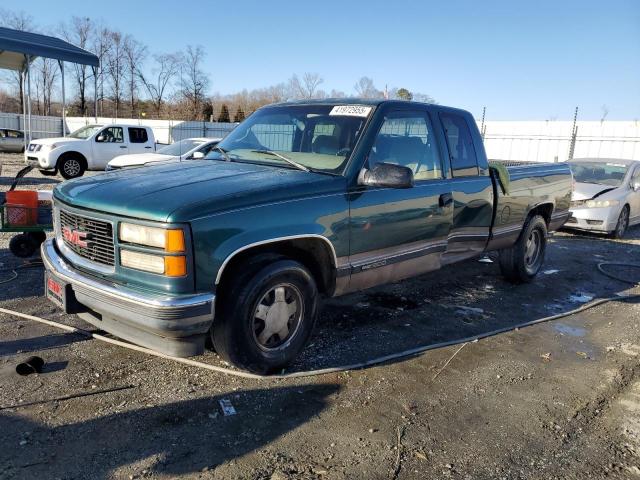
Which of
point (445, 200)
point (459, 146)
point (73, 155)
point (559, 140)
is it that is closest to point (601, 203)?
point (459, 146)

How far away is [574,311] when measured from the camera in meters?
5.71

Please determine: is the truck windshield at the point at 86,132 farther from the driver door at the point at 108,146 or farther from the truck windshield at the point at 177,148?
the truck windshield at the point at 177,148

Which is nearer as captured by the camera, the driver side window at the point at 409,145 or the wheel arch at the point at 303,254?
the wheel arch at the point at 303,254

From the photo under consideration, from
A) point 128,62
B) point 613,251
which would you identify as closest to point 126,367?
point 613,251

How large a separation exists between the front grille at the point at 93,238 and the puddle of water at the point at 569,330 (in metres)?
4.16

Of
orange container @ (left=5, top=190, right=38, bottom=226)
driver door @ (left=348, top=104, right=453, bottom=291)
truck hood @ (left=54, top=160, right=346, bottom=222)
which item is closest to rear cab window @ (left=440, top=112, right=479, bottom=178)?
driver door @ (left=348, top=104, right=453, bottom=291)

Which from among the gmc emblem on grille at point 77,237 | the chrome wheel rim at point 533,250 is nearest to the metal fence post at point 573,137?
the chrome wheel rim at point 533,250

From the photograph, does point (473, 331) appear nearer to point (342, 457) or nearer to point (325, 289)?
point (325, 289)

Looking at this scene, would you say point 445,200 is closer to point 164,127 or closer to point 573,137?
point 573,137

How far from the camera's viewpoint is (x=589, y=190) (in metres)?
10.5

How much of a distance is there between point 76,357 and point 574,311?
4.91 meters

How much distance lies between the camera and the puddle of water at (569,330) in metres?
5.06

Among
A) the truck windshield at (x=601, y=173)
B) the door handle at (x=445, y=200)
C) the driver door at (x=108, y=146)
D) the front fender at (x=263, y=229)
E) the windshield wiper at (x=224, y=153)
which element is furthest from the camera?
the driver door at (x=108, y=146)

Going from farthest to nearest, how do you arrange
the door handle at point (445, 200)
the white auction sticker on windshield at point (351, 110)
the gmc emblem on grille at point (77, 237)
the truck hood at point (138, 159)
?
the truck hood at point (138, 159)
the door handle at point (445, 200)
the white auction sticker on windshield at point (351, 110)
the gmc emblem on grille at point (77, 237)
